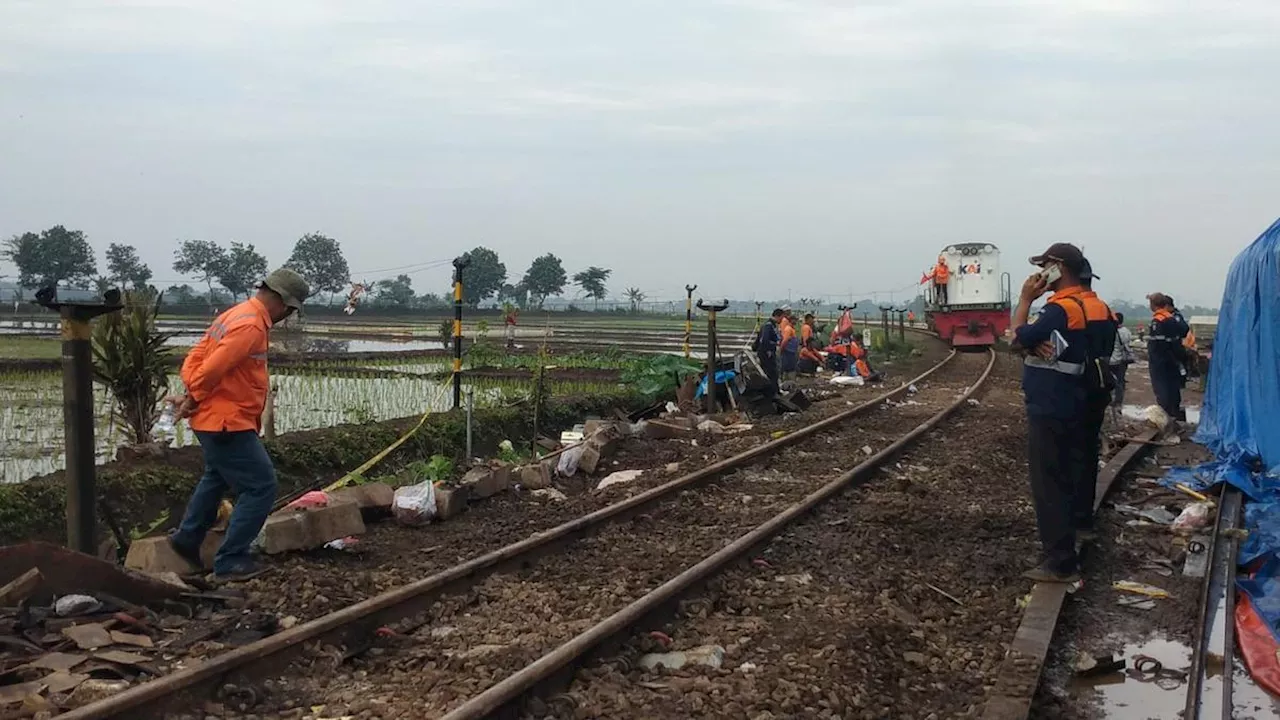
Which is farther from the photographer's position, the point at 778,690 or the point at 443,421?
the point at 443,421

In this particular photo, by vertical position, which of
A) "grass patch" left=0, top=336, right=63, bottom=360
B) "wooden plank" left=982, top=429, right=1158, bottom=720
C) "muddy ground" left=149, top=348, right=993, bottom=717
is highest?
"grass patch" left=0, top=336, right=63, bottom=360

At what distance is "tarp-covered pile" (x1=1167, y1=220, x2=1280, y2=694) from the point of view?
25.4ft

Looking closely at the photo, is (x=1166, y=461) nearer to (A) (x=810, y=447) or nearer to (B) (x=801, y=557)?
(A) (x=810, y=447)

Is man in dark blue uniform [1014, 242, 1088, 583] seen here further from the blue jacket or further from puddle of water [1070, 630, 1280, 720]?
puddle of water [1070, 630, 1280, 720]

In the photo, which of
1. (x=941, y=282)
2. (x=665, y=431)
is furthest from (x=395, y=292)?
(x=665, y=431)

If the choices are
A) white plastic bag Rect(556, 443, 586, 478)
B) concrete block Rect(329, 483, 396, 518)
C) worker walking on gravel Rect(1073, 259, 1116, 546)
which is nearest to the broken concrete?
concrete block Rect(329, 483, 396, 518)

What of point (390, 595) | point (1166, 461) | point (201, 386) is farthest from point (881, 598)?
point (1166, 461)

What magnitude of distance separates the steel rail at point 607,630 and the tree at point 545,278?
70481mm

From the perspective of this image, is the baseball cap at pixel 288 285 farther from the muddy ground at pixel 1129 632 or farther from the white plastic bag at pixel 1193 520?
the white plastic bag at pixel 1193 520

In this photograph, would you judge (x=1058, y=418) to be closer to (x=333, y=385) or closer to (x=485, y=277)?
(x=333, y=385)

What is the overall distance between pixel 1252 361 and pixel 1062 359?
4.92 m

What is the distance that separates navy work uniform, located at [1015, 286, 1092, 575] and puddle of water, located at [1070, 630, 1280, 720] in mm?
936

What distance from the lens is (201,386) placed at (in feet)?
16.8

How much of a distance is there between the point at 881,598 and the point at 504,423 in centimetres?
642
